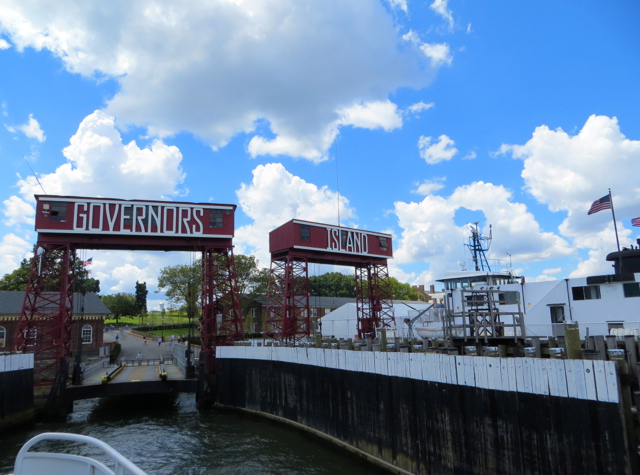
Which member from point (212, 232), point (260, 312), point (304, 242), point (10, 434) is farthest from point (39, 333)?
point (260, 312)

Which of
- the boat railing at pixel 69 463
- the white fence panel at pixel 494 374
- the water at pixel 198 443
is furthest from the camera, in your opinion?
the water at pixel 198 443

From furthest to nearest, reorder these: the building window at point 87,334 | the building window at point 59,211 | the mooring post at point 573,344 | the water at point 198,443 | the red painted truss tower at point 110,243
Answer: the building window at point 87,334
the building window at point 59,211
the red painted truss tower at point 110,243
the water at point 198,443
the mooring post at point 573,344

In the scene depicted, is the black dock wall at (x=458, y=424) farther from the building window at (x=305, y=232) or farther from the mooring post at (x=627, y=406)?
the building window at (x=305, y=232)

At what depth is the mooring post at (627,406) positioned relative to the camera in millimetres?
9320

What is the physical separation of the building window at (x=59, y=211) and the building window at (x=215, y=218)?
30.6 feet

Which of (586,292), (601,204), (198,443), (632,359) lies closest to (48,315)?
(198,443)

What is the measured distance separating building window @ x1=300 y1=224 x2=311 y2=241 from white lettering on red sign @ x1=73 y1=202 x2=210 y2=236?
27.8ft

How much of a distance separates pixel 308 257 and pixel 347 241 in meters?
4.32

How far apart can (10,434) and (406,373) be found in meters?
20.5

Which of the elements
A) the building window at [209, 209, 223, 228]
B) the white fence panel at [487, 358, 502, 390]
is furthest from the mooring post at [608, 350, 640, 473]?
the building window at [209, 209, 223, 228]

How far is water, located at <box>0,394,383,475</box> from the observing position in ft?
55.1

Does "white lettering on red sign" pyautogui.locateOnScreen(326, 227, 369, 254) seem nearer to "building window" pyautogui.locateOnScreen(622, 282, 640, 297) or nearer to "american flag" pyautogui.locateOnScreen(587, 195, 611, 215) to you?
"american flag" pyautogui.locateOnScreen(587, 195, 611, 215)

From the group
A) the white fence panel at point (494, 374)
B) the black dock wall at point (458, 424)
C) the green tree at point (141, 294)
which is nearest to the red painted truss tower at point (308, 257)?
the black dock wall at point (458, 424)

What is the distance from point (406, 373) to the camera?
49.9 feet
